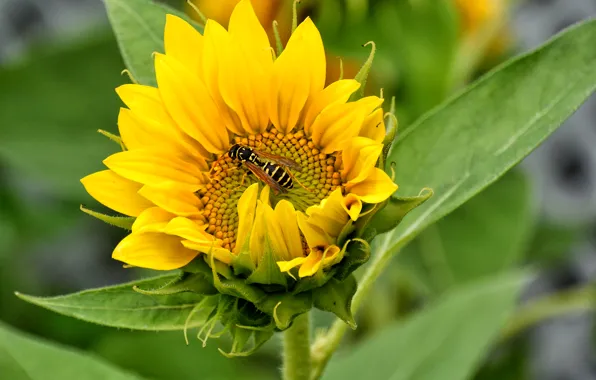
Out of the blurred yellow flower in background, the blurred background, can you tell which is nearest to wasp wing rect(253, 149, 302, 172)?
the blurred background

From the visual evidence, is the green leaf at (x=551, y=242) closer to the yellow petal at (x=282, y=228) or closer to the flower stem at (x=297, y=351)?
the flower stem at (x=297, y=351)

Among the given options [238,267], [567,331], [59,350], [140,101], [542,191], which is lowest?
[567,331]

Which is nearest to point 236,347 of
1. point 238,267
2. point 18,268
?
point 238,267

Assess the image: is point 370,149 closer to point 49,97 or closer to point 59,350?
point 59,350

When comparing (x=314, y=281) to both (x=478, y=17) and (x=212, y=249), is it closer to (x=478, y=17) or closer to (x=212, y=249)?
(x=212, y=249)

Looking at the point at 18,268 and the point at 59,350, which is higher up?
the point at 59,350

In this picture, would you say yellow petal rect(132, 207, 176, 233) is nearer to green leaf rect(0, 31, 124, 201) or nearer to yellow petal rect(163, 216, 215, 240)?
yellow petal rect(163, 216, 215, 240)

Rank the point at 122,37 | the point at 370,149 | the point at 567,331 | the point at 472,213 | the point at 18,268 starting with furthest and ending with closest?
1. the point at 567,331
2. the point at 18,268
3. the point at 472,213
4. the point at 122,37
5. the point at 370,149
